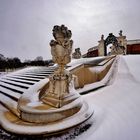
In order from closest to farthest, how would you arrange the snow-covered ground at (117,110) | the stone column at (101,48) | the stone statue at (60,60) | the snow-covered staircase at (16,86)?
1. the snow-covered ground at (117,110)
2. the stone statue at (60,60)
3. the snow-covered staircase at (16,86)
4. the stone column at (101,48)

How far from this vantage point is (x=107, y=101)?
527 cm

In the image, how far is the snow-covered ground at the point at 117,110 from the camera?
336cm

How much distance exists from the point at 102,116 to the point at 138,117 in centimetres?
90

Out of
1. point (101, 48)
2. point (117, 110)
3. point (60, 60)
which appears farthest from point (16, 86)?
point (101, 48)

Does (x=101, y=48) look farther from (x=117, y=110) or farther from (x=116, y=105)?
(x=117, y=110)

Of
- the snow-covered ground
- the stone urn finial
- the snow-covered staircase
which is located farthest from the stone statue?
the snow-covered staircase

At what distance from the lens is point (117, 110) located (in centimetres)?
447

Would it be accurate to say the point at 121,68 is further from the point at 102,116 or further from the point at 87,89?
the point at 102,116

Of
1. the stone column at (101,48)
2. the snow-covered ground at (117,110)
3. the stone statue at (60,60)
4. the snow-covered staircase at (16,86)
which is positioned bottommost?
the snow-covered ground at (117,110)

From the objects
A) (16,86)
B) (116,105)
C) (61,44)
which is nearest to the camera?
(61,44)

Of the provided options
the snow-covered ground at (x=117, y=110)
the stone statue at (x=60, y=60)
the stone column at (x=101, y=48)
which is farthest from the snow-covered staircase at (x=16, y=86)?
the stone column at (x=101, y=48)

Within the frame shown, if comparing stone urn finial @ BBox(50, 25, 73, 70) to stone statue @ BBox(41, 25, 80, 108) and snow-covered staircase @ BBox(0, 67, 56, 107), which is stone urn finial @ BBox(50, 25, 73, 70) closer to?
stone statue @ BBox(41, 25, 80, 108)

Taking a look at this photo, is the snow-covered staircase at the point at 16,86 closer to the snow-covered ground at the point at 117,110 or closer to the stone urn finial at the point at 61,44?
the stone urn finial at the point at 61,44

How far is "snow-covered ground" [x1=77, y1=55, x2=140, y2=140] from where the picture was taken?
3.36 meters
